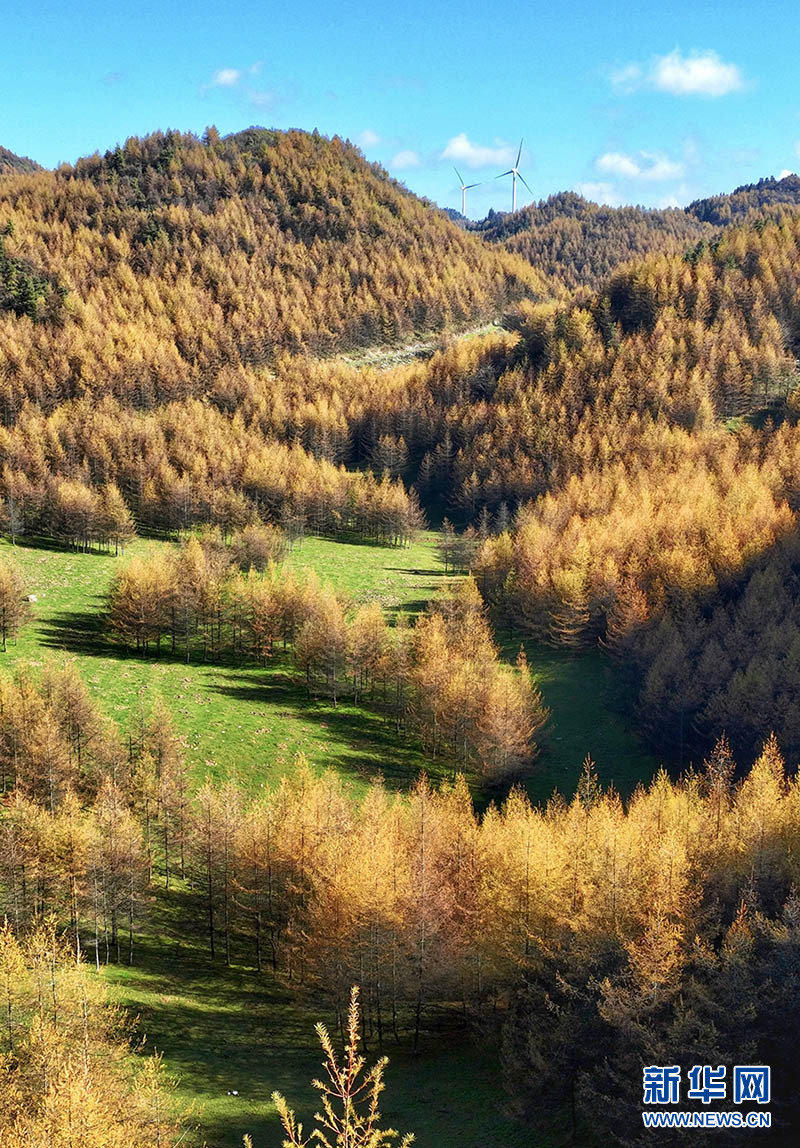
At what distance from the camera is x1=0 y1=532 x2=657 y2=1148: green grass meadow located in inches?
1652

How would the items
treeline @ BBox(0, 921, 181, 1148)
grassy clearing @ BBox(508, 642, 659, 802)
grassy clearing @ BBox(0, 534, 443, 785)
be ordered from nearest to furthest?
treeline @ BBox(0, 921, 181, 1148) < grassy clearing @ BBox(0, 534, 443, 785) < grassy clearing @ BBox(508, 642, 659, 802)

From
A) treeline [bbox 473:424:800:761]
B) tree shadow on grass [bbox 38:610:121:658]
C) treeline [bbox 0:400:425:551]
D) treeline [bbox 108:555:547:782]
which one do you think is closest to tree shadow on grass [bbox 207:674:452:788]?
treeline [bbox 108:555:547:782]

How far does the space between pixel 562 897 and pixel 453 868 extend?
10.1 m

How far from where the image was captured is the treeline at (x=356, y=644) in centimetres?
8588

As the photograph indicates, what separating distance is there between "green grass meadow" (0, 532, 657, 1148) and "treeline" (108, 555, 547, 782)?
3633mm

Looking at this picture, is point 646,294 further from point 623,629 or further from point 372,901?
point 372,901

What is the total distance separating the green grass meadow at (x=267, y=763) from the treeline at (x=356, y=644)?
363 cm

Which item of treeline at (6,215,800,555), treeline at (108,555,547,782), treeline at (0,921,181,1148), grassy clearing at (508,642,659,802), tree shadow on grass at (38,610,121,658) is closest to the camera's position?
treeline at (0,921,181,1148)

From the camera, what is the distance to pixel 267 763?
8081cm

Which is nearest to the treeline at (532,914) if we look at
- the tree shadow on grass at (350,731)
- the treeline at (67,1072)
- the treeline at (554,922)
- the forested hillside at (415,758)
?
the treeline at (554,922)

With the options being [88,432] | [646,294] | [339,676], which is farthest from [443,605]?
[646,294]

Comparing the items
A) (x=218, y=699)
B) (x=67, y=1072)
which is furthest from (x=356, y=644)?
(x=67, y=1072)

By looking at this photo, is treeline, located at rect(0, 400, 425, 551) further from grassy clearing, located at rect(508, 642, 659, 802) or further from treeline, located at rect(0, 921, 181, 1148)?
treeline, located at rect(0, 921, 181, 1148)

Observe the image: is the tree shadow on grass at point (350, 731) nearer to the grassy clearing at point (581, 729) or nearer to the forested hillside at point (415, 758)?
the forested hillside at point (415, 758)
